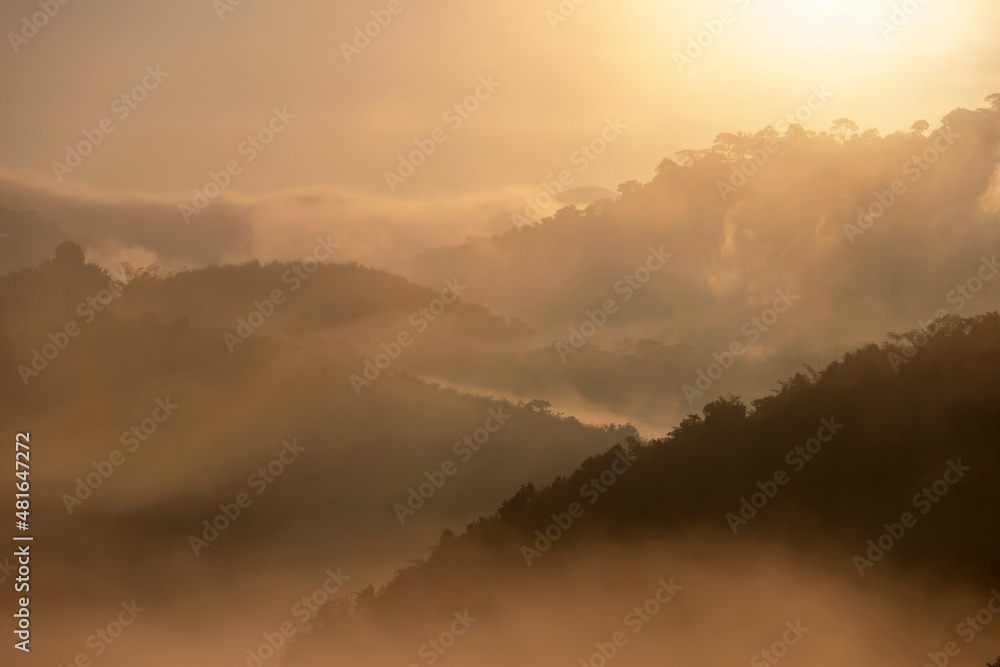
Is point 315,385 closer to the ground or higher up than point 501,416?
closer to the ground

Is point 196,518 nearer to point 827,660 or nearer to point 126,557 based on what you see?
point 126,557

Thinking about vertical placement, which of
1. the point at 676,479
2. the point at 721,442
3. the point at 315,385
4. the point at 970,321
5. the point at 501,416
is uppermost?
the point at 970,321

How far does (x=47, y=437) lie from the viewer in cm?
14450

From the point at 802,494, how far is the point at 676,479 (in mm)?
11553

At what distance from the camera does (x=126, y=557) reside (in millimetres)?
116500

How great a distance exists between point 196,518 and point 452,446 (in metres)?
58.7

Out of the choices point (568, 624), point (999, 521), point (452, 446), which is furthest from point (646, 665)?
point (452, 446)

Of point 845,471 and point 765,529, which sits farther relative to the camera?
point 765,529

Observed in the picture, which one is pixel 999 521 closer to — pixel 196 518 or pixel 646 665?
pixel 646 665

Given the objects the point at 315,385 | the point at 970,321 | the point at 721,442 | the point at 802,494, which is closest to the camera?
the point at 970,321

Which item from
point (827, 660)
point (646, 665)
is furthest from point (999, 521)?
point (646, 665)

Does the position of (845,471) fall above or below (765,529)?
above

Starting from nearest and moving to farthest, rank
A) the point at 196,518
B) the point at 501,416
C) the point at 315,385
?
the point at 196,518 < the point at 501,416 < the point at 315,385

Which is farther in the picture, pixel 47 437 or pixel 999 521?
pixel 47 437
